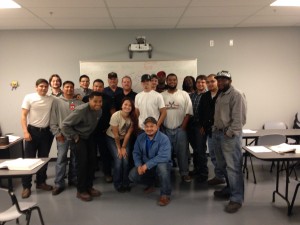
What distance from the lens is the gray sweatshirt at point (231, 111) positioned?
2.74 meters

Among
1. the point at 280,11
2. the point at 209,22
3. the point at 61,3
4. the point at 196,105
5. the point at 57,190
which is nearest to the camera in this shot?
the point at 61,3

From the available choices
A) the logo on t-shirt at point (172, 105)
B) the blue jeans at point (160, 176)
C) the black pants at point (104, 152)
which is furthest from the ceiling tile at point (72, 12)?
the blue jeans at point (160, 176)

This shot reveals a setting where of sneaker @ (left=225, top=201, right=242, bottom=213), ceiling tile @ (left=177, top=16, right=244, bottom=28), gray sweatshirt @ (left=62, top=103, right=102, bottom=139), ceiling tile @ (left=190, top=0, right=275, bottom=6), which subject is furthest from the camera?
ceiling tile @ (left=177, top=16, right=244, bottom=28)

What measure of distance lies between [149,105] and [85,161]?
3.43ft

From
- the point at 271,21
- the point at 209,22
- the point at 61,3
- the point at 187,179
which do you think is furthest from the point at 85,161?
the point at 271,21

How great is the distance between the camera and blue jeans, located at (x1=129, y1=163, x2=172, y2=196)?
3.16 meters

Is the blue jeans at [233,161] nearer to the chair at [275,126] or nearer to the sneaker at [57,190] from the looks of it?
the sneaker at [57,190]

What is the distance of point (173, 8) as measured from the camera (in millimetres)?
3662

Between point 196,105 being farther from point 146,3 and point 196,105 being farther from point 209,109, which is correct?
point 146,3

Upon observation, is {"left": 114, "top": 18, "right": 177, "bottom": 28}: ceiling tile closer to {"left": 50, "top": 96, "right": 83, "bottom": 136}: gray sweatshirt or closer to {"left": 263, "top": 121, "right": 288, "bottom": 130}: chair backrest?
{"left": 50, "top": 96, "right": 83, "bottom": 136}: gray sweatshirt

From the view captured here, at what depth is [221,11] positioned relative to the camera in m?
3.87

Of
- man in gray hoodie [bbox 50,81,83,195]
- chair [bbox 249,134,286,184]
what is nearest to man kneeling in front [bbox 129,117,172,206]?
man in gray hoodie [bbox 50,81,83,195]

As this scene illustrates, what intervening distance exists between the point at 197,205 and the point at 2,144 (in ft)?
8.27

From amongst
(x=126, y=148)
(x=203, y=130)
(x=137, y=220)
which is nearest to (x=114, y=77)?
(x=126, y=148)
